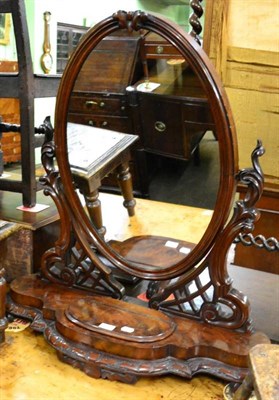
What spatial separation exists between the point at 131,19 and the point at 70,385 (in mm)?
550

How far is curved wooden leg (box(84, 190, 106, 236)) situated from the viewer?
0.85 meters

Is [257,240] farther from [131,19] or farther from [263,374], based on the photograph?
[131,19]

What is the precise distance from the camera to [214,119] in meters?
0.67

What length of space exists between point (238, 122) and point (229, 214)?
519 mm

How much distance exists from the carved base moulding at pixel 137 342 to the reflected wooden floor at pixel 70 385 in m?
0.02

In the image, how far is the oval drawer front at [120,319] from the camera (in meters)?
0.72

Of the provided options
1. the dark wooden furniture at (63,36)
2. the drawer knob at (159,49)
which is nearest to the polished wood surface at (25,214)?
the drawer knob at (159,49)

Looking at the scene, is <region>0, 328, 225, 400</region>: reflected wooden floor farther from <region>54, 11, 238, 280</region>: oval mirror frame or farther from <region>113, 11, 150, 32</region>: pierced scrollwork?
<region>113, 11, 150, 32</region>: pierced scrollwork

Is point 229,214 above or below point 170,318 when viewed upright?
above

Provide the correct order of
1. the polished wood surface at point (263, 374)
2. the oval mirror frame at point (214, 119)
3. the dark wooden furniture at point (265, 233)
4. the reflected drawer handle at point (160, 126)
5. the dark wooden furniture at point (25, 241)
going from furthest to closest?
1. the dark wooden furniture at point (265, 233)
2. the dark wooden furniture at point (25, 241)
3. the reflected drawer handle at point (160, 126)
4. the oval mirror frame at point (214, 119)
5. the polished wood surface at point (263, 374)

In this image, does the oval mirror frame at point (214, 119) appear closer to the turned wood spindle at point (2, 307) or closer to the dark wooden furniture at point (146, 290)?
the dark wooden furniture at point (146, 290)

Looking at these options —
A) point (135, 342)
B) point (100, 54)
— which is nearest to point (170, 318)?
point (135, 342)

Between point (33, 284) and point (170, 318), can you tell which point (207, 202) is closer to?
point (170, 318)

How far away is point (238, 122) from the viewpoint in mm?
1180
